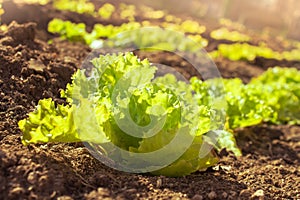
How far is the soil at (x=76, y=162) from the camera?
8.15ft

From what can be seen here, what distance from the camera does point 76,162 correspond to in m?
2.85

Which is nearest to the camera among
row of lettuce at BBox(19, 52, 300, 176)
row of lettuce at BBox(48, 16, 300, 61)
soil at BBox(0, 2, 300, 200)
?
soil at BBox(0, 2, 300, 200)

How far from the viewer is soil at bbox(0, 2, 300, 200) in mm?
2484

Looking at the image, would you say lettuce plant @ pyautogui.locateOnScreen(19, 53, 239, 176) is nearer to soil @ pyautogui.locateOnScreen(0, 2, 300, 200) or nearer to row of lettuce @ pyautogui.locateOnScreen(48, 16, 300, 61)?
soil @ pyautogui.locateOnScreen(0, 2, 300, 200)

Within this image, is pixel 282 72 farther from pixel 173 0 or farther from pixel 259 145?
pixel 173 0

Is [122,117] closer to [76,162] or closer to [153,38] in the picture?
[76,162]

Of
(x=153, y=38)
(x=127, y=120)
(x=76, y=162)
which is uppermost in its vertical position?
(x=153, y=38)

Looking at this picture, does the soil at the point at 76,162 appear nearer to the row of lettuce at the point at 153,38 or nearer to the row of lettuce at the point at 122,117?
the row of lettuce at the point at 122,117

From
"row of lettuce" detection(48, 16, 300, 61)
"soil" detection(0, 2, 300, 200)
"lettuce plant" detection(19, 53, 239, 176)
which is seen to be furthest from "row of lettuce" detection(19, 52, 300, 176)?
"row of lettuce" detection(48, 16, 300, 61)

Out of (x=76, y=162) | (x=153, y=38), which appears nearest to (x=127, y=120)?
(x=76, y=162)

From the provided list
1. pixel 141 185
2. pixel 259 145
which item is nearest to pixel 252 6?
pixel 259 145

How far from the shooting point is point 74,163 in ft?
9.27

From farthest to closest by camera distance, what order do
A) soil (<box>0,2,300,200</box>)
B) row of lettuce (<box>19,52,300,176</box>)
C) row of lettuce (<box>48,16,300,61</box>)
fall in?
row of lettuce (<box>48,16,300,61</box>) < row of lettuce (<box>19,52,300,176</box>) < soil (<box>0,2,300,200</box>)

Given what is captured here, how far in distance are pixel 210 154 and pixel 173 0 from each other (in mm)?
11290
